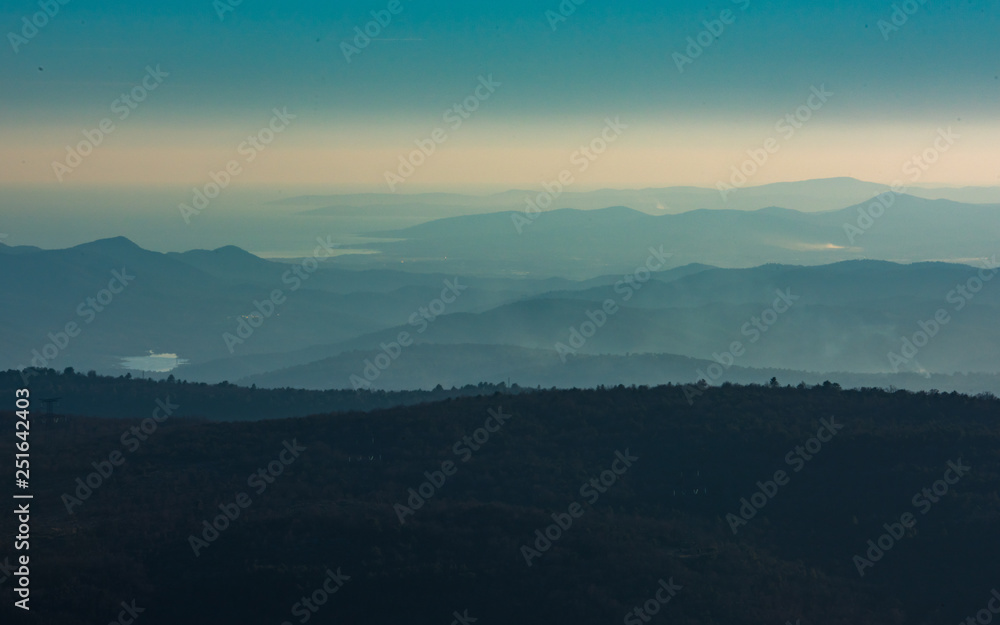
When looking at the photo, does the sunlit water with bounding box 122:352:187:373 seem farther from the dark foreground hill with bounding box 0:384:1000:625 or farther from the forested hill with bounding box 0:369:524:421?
the dark foreground hill with bounding box 0:384:1000:625

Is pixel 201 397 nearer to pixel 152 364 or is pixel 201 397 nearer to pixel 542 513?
pixel 542 513

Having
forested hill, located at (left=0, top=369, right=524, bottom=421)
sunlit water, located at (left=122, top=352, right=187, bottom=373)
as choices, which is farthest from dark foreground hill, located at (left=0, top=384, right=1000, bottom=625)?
sunlit water, located at (left=122, top=352, right=187, bottom=373)

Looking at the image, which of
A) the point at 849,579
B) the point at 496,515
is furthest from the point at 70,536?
the point at 849,579

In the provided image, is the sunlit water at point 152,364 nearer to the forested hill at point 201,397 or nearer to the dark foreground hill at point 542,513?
the forested hill at point 201,397

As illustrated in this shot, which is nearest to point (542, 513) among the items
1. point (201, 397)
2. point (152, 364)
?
point (201, 397)

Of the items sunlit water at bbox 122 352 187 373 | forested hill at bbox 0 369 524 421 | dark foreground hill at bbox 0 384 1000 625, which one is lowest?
dark foreground hill at bbox 0 384 1000 625

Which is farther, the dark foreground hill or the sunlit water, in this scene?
the sunlit water

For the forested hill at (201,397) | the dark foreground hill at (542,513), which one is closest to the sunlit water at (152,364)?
the forested hill at (201,397)

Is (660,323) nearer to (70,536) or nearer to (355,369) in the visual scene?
(355,369)
